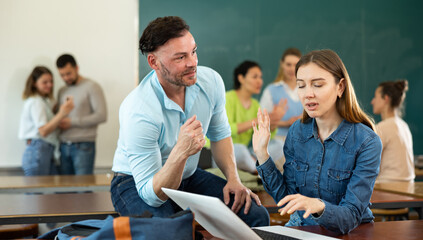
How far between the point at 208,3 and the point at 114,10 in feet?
3.37

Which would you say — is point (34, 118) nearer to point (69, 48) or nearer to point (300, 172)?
point (69, 48)

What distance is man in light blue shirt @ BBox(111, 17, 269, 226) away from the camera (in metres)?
1.83

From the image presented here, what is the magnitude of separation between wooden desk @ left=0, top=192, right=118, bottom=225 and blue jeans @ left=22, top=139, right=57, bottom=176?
2018 mm

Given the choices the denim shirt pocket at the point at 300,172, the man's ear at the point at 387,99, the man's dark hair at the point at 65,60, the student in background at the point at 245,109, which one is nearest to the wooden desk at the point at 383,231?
the denim shirt pocket at the point at 300,172

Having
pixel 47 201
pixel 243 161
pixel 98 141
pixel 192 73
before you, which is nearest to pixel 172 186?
pixel 192 73

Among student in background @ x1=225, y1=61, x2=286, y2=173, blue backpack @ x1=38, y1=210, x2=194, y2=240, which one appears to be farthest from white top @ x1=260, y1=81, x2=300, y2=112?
blue backpack @ x1=38, y1=210, x2=194, y2=240

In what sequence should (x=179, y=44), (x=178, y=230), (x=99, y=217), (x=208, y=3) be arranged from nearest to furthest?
(x=178, y=230) < (x=179, y=44) < (x=99, y=217) < (x=208, y=3)

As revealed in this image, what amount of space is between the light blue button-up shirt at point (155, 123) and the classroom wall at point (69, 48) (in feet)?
9.76

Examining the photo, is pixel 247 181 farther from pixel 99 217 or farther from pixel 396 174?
pixel 396 174

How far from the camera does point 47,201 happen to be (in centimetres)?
243

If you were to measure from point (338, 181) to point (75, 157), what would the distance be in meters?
3.43

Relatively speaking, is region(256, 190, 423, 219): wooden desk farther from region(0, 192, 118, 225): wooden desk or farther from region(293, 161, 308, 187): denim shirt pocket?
region(0, 192, 118, 225): wooden desk

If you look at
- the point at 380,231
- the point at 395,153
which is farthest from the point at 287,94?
the point at 380,231

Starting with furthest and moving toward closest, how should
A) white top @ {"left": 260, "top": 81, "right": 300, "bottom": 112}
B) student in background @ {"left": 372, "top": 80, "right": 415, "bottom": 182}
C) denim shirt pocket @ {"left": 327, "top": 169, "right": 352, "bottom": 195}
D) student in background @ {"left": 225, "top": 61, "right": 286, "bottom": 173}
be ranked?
white top @ {"left": 260, "top": 81, "right": 300, "bottom": 112} < student in background @ {"left": 225, "top": 61, "right": 286, "bottom": 173} < student in background @ {"left": 372, "top": 80, "right": 415, "bottom": 182} < denim shirt pocket @ {"left": 327, "top": 169, "right": 352, "bottom": 195}
